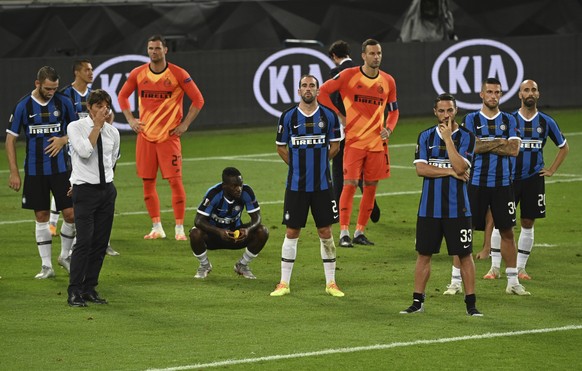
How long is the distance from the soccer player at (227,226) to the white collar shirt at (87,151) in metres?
1.69

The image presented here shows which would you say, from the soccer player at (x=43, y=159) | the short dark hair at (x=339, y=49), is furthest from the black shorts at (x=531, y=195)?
the soccer player at (x=43, y=159)

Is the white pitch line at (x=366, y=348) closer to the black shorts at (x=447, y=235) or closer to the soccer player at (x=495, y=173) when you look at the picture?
the black shorts at (x=447, y=235)

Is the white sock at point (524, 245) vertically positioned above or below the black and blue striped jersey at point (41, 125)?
below

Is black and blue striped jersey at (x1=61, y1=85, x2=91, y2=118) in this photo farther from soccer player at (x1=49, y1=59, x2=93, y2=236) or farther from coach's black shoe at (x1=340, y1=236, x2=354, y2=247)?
coach's black shoe at (x1=340, y1=236, x2=354, y2=247)

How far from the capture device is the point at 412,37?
31984 millimetres

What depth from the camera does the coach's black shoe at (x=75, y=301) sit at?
12.5 metres

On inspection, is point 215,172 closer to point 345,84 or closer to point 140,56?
point 140,56

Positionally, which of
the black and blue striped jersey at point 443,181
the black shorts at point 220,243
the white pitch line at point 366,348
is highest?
the black and blue striped jersey at point 443,181

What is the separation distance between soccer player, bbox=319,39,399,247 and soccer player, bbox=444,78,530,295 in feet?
10.0

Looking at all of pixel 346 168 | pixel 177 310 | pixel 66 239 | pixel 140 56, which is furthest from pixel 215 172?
pixel 177 310

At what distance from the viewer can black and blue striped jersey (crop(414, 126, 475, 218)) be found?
11.6m

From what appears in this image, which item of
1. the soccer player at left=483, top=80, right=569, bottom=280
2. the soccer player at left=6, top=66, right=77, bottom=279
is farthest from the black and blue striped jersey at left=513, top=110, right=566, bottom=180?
the soccer player at left=6, top=66, right=77, bottom=279

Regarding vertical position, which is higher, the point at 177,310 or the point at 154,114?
the point at 154,114

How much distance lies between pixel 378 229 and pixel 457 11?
675 inches
